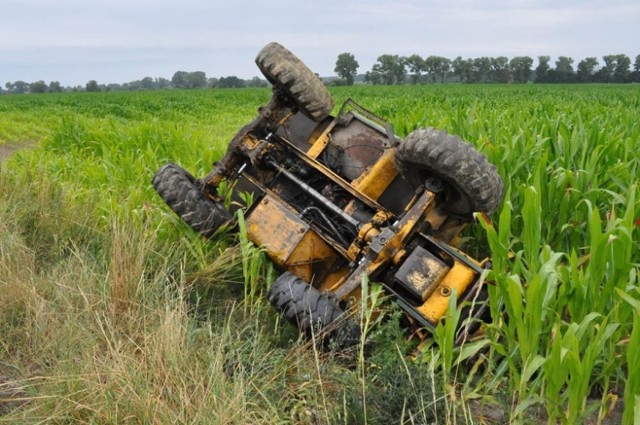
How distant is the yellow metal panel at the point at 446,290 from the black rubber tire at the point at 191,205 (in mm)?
1633

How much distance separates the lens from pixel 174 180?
4676mm

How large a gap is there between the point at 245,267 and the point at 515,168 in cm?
202

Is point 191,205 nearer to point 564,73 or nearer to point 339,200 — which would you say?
point 339,200

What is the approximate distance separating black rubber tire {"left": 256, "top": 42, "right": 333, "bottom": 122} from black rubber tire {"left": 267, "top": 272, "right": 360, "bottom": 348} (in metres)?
1.64

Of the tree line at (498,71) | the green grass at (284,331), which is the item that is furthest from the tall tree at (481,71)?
the green grass at (284,331)

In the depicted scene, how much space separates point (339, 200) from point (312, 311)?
1.27 m

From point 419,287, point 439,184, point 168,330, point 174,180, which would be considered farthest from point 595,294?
point 174,180

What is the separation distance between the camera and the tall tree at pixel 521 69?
285 ft

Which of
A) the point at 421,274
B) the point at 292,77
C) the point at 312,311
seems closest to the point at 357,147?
the point at 292,77

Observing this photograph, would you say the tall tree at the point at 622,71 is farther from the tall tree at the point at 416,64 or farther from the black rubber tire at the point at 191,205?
the black rubber tire at the point at 191,205

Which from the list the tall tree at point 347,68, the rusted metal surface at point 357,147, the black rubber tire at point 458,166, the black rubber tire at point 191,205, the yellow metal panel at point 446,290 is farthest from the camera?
the tall tree at point 347,68

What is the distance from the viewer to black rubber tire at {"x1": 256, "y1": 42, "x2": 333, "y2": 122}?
4.71 meters

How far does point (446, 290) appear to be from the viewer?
11.8 feet

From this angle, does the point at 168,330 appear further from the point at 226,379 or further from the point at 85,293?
the point at 85,293
